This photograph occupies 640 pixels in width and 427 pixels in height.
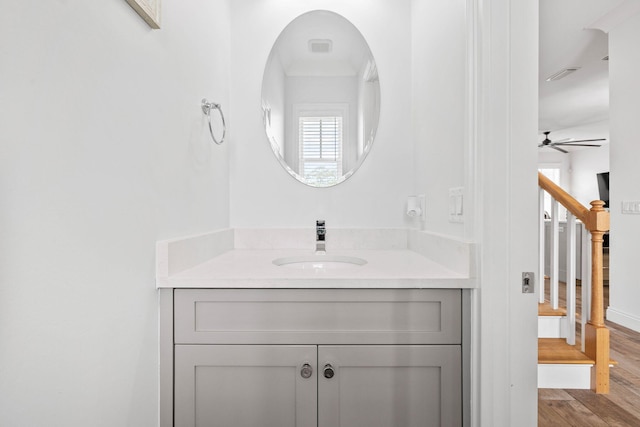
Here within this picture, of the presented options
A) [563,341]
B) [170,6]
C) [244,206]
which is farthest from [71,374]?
[563,341]

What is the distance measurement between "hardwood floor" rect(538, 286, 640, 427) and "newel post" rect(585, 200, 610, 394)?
94 millimetres

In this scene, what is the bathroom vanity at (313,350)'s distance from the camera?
109 cm

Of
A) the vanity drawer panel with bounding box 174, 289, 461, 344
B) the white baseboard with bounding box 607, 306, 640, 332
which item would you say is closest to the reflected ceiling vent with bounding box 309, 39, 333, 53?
the vanity drawer panel with bounding box 174, 289, 461, 344

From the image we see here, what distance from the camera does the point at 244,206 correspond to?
6.12 ft

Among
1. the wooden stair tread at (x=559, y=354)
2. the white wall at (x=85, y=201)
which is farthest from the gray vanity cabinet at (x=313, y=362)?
the wooden stair tread at (x=559, y=354)

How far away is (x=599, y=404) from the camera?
1872 mm

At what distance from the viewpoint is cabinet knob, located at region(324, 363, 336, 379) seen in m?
1.08

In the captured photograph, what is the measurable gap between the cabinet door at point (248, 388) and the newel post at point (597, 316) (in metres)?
1.79

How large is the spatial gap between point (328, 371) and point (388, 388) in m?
0.19

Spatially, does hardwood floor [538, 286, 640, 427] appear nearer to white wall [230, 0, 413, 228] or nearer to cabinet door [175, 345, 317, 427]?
white wall [230, 0, 413, 228]

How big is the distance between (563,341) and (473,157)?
1.87 metres

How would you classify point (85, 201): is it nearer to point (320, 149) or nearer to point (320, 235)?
point (320, 235)

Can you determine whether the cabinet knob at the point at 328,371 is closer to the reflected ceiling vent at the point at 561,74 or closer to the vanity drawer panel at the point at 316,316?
the vanity drawer panel at the point at 316,316

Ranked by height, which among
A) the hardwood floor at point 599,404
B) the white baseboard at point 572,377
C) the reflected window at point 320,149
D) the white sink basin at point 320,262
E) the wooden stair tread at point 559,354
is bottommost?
the hardwood floor at point 599,404
